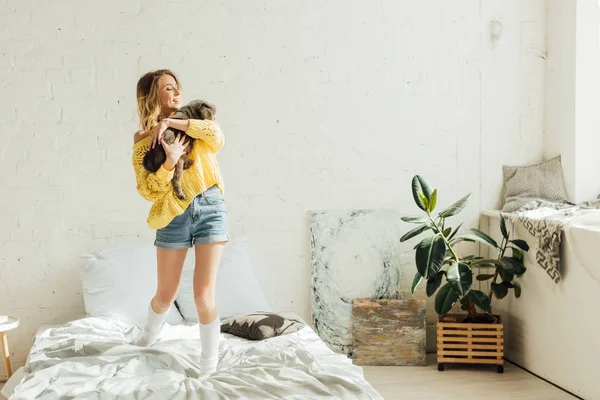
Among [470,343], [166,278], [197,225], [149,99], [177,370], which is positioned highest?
[149,99]

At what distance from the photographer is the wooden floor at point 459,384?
3420 millimetres

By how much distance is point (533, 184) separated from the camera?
415 cm

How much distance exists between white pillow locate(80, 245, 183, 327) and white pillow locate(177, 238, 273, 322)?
102mm

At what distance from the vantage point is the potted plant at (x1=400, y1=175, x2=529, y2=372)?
3.74 metres

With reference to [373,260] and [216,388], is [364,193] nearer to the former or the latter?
[373,260]

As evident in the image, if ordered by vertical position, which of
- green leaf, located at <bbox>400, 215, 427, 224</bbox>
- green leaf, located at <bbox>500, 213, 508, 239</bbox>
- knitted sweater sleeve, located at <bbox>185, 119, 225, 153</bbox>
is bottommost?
green leaf, located at <bbox>500, 213, 508, 239</bbox>

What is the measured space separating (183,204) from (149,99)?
475 mm

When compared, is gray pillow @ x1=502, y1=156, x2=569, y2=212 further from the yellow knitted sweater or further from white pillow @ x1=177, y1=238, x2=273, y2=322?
the yellow knitted sweater

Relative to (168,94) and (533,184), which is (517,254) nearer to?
(533,184)

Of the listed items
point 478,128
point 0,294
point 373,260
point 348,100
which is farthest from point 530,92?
point 0,294

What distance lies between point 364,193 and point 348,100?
560 millimetres

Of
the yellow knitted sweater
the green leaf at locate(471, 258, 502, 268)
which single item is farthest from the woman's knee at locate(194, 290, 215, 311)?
the green leaf at locate(471, 258, 502, 268)

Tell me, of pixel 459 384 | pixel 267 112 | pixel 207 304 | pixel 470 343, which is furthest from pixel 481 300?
pixel 207 304

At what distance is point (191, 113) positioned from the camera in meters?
2.81
